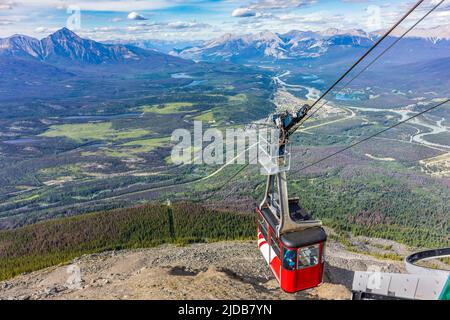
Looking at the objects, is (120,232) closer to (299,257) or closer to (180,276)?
(180,276)

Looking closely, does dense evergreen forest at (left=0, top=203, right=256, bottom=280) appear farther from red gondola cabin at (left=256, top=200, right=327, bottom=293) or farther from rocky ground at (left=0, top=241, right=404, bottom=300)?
red gondola cabin at (left=256, top=200, right=327, bottom=293)

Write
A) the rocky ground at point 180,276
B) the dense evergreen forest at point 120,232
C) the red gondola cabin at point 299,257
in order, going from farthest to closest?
the dense evergreen forest at point 120,232
the rocky ground at point 180,276
the red gondola cabin at point 299,257

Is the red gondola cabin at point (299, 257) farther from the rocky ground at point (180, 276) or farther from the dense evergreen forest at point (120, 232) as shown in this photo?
the dense evergreen forest at point (120, 232)

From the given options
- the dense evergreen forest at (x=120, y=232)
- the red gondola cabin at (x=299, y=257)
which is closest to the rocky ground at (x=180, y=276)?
the red gondola cabin at (x=299, y=257)

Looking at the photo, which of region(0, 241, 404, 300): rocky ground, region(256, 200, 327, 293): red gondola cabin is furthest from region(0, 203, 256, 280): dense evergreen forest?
region(256, 200, 327, 293): red gondola cabin

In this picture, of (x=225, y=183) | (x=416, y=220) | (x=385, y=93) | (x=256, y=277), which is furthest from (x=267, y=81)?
(x=256, y=277)

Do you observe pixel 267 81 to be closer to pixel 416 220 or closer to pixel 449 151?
pixel 449 151

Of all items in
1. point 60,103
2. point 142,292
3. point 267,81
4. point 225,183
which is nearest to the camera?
point 142,292

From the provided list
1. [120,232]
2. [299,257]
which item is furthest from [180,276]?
[120,232]
